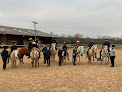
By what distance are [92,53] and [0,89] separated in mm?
7664

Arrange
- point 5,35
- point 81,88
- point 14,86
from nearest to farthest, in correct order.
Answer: point 81,88 < point 14,86 < point 5,35

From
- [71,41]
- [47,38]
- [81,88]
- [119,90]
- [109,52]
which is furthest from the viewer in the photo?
[71,41]

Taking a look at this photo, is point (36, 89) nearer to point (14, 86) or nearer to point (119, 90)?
point (14, 86)

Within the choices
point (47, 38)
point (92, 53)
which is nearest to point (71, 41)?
point (47, 38)

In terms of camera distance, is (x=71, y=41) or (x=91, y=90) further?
(x=71, y=41)

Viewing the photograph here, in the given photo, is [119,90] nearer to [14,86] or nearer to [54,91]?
[54,91]

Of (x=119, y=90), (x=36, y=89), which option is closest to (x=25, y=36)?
(x=36, y=89)

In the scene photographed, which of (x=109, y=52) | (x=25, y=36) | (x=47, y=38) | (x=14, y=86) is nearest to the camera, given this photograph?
(x=14, y=86)

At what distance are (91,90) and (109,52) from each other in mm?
5979

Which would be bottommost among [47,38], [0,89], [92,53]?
[0,89]

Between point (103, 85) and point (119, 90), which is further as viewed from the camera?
point (103, 85)

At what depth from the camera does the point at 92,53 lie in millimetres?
10023

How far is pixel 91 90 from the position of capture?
178 inches

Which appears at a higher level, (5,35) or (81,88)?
(5,35)
